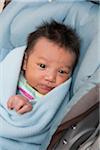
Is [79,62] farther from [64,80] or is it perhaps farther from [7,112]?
[7,112]

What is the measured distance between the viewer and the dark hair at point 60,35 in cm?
136

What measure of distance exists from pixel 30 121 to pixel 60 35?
12.2 inches

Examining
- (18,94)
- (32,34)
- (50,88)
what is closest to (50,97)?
(50,88)

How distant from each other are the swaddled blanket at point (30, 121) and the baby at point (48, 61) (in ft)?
0.08

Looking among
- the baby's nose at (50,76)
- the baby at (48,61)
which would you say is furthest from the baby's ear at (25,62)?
the baby's nose at (50,76)

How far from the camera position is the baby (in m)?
1.35

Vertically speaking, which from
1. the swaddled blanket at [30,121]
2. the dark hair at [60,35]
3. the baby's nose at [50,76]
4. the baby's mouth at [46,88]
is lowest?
the swaddled blanket at [30,121]

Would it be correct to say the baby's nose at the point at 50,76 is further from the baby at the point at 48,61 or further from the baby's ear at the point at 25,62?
the baby's ear at the point at 25,62

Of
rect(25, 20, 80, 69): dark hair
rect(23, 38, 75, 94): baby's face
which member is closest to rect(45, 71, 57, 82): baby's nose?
rect(23, 38, 75, 94): baby's face

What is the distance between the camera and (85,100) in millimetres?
1200

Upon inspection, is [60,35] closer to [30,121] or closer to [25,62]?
[25,62]

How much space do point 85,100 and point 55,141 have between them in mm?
171

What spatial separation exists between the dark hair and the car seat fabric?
0.03 m

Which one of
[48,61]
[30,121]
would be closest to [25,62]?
[48,61]
